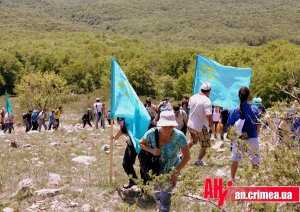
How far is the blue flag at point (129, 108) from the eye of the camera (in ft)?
26.8

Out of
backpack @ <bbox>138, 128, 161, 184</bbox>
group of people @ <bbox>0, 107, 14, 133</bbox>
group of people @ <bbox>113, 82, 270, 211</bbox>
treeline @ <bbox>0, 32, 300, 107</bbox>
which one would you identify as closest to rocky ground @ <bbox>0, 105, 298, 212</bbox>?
group of people @ <bbox>113, 82, 270, 211</bbox>

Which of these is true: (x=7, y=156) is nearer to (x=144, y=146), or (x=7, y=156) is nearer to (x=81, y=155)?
(x=81, y=155)

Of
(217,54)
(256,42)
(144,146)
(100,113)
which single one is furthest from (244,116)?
(256,42)

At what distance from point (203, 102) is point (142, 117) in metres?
1.62

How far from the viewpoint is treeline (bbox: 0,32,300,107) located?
235 ft

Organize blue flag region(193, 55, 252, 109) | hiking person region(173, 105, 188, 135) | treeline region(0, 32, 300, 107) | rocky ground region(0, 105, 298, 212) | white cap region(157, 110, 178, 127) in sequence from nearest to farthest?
white cap region(157, 110, 178, 127) → rocky ground region(0, 105, 298, 212) → hiking person region(173, 105, 188, 135) → blue flag region(193, 55, 252, 109) → treeline region(0, 32, 300, 107)

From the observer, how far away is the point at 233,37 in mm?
184875

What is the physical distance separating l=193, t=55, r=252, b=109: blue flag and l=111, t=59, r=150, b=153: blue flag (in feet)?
13.7

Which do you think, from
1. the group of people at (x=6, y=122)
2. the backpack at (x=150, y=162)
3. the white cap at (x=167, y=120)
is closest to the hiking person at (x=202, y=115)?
the backpack at (x=150, y=162)

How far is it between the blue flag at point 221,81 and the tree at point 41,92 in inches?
2061

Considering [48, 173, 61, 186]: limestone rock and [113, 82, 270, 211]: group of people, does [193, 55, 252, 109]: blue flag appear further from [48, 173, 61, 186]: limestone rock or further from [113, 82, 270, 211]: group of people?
[48, 173, 61, 186]: limestone rock

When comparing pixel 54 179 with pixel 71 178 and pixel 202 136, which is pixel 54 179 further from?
pixel 202 136

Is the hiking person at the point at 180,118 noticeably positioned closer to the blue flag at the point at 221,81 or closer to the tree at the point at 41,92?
the blue flag at the point at 221,81

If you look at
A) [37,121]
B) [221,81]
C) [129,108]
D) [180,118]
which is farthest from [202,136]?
[37,121]
